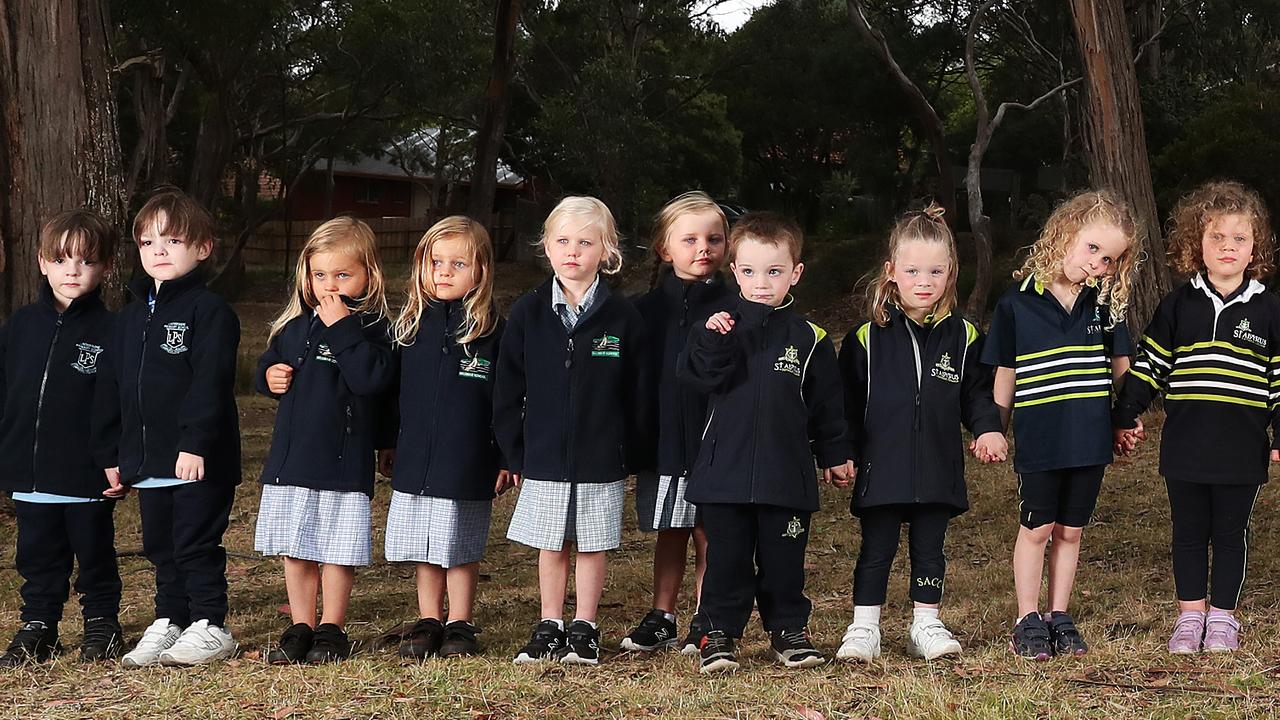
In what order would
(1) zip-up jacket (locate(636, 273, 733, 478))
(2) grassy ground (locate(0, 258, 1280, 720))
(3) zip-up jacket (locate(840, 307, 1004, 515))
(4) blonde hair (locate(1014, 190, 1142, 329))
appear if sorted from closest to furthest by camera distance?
(2) grassy ground (locate(0, 258, 1280, 720)) < (3) zip-up jacket (locate(840, 307, 1004, 515)) < (4) blonde hair (locate(1014, 190, 1142, 329)) < (1) zip-up jacket (locate(636, 273, 733, 478))

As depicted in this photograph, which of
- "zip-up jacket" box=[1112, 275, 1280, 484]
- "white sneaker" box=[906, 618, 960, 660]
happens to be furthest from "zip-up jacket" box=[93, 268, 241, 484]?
"zip-up jacket" box=[1112, 275, 1280, 484]

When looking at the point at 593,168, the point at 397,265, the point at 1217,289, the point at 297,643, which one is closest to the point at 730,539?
the point at 297,643

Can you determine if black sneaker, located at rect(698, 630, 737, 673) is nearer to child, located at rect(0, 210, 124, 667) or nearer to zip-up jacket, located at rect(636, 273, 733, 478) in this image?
zip-up jacket, located at rect(636, 273, 733, 478)

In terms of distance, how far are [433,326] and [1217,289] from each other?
2877 mm

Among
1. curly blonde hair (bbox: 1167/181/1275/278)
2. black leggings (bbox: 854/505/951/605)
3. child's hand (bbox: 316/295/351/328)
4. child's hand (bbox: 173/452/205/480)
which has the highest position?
curly blonde hair (bbox: 1167/181/1275/278)

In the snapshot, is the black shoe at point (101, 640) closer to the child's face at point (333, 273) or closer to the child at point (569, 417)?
the child's face at point (333, 273)

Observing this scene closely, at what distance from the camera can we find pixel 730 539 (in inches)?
195

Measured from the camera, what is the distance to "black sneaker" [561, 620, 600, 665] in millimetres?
5027

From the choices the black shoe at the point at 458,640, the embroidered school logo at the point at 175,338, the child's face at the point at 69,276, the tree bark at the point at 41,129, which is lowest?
the black shoe at the point at 458,640

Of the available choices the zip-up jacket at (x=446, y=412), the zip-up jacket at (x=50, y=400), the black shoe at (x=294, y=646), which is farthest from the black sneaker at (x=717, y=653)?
the zip-up jacket at (x=50, y=400)

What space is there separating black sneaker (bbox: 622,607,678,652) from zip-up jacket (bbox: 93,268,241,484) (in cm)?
161

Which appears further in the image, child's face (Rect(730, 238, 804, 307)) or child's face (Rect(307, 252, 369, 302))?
child's face (Rect(307, 252, 369, 302))

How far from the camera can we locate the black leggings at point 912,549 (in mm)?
5094

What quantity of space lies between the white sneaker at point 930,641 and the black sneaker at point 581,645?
1140 millimetres
